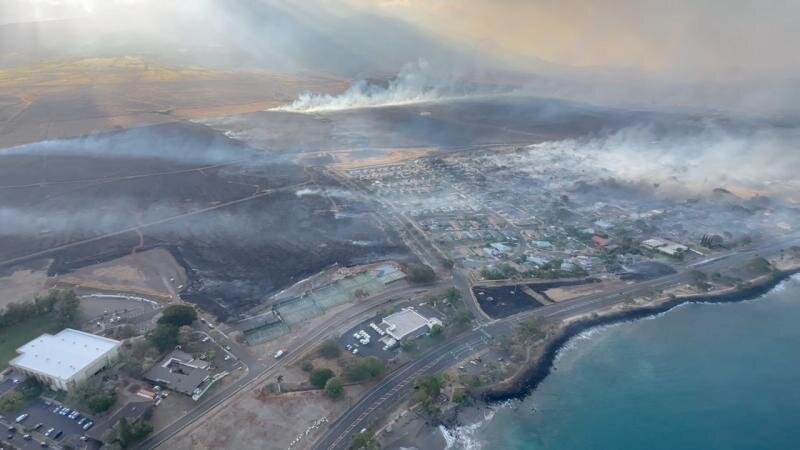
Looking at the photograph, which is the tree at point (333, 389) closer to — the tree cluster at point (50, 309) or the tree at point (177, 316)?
the tree at point (177, 316)

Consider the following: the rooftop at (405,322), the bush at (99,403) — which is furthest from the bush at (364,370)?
the bush at (99,403)

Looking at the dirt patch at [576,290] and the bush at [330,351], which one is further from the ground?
the dirt patch at [576,290]

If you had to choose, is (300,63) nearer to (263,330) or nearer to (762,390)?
(263,330)

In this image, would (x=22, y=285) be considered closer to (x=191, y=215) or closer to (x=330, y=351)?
(x=191, y=215)

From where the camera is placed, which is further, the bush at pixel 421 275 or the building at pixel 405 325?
the bush at pixel 421 275

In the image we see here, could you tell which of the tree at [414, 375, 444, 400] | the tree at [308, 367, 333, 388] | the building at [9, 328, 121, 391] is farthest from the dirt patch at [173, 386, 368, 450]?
the building at [9, 328, 121, 391]

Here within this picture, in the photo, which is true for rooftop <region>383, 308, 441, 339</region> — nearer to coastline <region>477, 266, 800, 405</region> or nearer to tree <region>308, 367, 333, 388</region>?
tree <region>308, 367, 333, 388</region>

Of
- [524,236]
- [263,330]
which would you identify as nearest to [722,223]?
[524,236]

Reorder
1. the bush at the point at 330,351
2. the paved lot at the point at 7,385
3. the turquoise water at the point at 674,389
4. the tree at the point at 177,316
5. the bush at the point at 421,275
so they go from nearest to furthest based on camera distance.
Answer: the turquoise water at the point at 674,389
the paved lot at the point at 7,385
the bush at the point at 330,351
the tree at the point at 177,316
the bush at the point at 421,275
